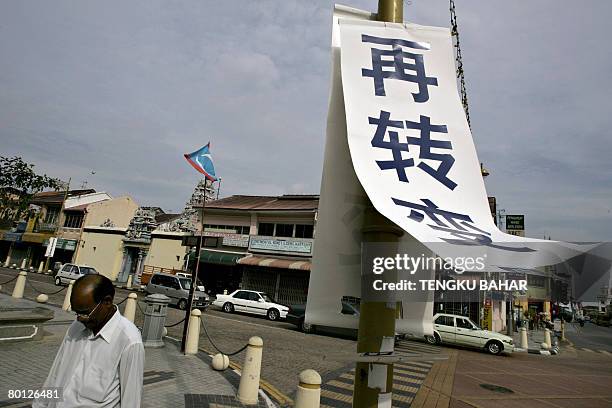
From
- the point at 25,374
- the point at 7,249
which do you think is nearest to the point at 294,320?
the point at 25,374

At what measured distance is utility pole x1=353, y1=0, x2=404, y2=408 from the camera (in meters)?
1.56

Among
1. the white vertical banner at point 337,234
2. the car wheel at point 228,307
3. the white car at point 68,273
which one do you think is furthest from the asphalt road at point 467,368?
the white car at point 68,273

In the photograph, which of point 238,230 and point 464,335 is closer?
point 464,335

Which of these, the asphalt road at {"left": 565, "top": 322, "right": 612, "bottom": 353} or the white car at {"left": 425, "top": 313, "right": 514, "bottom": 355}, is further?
the asphalt road at {"left": 565, "top": 322, "right": 612, "bottom": 353}

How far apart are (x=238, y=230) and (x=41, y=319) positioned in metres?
18.7

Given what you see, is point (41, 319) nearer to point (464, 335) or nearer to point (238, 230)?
point (464, 335)

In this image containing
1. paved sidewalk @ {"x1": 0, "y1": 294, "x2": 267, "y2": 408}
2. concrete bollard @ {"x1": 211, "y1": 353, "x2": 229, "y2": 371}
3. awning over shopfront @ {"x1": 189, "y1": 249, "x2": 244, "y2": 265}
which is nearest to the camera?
paved sidewalk @ {"x1": 0, "y1": 294, "x2": 267, "y2": 408}

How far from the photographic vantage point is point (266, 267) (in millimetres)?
23688

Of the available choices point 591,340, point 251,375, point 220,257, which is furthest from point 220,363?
point 591,340

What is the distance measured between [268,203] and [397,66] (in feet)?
83.8

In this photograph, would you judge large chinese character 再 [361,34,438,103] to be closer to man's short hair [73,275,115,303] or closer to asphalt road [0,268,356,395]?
man's short hair [73,275,115,303]

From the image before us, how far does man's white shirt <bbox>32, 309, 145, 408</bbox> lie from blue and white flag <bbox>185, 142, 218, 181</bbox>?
7.54 metres

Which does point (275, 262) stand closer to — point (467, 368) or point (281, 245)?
point (281, 245)

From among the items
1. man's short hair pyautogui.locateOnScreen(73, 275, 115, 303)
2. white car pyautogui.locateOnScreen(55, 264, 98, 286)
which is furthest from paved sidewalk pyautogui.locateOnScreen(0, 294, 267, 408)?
white car pyautogui.locateOnScreen(55, 264, 98, 286)
